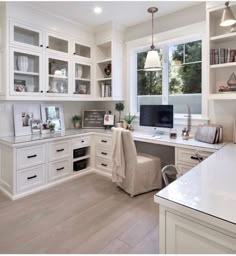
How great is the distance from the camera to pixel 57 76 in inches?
132

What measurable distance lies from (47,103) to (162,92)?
198 centimetres

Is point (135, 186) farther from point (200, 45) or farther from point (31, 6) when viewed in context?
point (31, 6)

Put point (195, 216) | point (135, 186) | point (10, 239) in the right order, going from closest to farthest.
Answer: point (195, 216), point (10, 239), point (135, 186)

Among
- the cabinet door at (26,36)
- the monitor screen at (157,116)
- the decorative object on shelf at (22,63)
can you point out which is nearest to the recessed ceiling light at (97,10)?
the cabinet door at (26,36)

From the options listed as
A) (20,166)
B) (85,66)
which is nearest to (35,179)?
(20,166)

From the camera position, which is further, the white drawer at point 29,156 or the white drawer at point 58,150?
the white drawer at point 58,150

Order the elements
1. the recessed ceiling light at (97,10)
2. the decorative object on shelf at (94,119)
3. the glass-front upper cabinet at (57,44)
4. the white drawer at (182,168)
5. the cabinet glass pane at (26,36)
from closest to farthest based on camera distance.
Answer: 1. the white drawer at (182,168)
2. the cabinet glass pane at (26,36)
3. the recessed ceiling light at (97,10)
4. the glass-front upper cabinet at (57,44)
5. the decorative object on shelf at (94,119)

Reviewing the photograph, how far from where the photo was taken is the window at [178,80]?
3.12 metres

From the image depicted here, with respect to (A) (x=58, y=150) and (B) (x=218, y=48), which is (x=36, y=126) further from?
(B) (x=218, y=48)

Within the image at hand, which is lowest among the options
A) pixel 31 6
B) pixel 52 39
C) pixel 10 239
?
pixel 10 239

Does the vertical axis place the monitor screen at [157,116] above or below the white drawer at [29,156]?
above

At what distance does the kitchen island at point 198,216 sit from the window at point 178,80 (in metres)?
2.04

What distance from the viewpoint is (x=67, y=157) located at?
3.33m

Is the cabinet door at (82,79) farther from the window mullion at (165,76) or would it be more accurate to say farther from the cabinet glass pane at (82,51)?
the window mullion at (165,76)
